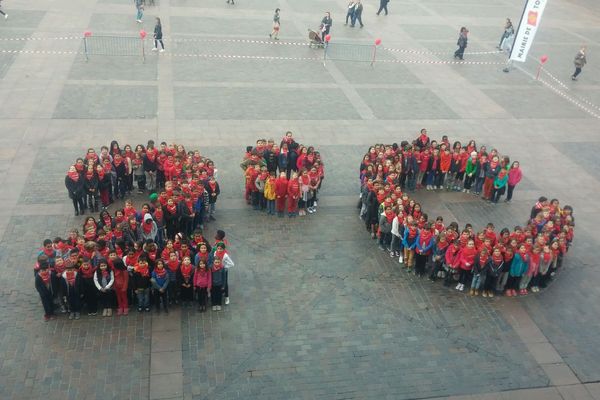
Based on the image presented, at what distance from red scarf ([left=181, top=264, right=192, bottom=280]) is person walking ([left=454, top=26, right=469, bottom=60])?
20.1 metres

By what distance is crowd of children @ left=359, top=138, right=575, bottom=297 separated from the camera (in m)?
11.8

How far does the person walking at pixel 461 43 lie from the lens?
25625 mm

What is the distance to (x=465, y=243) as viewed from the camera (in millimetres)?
11844

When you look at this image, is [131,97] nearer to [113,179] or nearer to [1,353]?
[113,179]

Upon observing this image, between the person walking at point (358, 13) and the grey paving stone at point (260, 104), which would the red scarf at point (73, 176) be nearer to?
the grey paving stone at point (260, 104)

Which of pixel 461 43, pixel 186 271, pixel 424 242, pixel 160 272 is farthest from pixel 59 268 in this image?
pixel 461 43

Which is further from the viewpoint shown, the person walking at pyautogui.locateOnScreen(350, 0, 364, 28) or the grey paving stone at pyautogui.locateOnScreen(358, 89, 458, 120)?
the person walking at pyautogui.locateOnScreen(350, 0, 364, 28)

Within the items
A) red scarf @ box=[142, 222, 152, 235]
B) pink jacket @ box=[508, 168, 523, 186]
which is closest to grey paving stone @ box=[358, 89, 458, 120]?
pink jacket @ box=[508, 168, 523, 186]

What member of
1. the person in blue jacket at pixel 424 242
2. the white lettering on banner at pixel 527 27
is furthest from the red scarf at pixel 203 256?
the white lettering on banner at pixel 527 27

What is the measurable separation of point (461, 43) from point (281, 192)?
1625 cm

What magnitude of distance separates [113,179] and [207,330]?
17.7 feet

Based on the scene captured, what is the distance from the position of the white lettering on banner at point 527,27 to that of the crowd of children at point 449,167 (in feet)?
34.9

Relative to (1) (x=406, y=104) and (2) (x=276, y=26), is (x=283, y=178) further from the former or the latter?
(2) (x=276, y=26)

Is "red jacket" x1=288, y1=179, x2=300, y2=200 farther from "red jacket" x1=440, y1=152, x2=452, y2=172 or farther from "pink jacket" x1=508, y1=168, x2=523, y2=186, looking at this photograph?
"pink jacket" x1=508, y1=168, x2=523, y2=186
